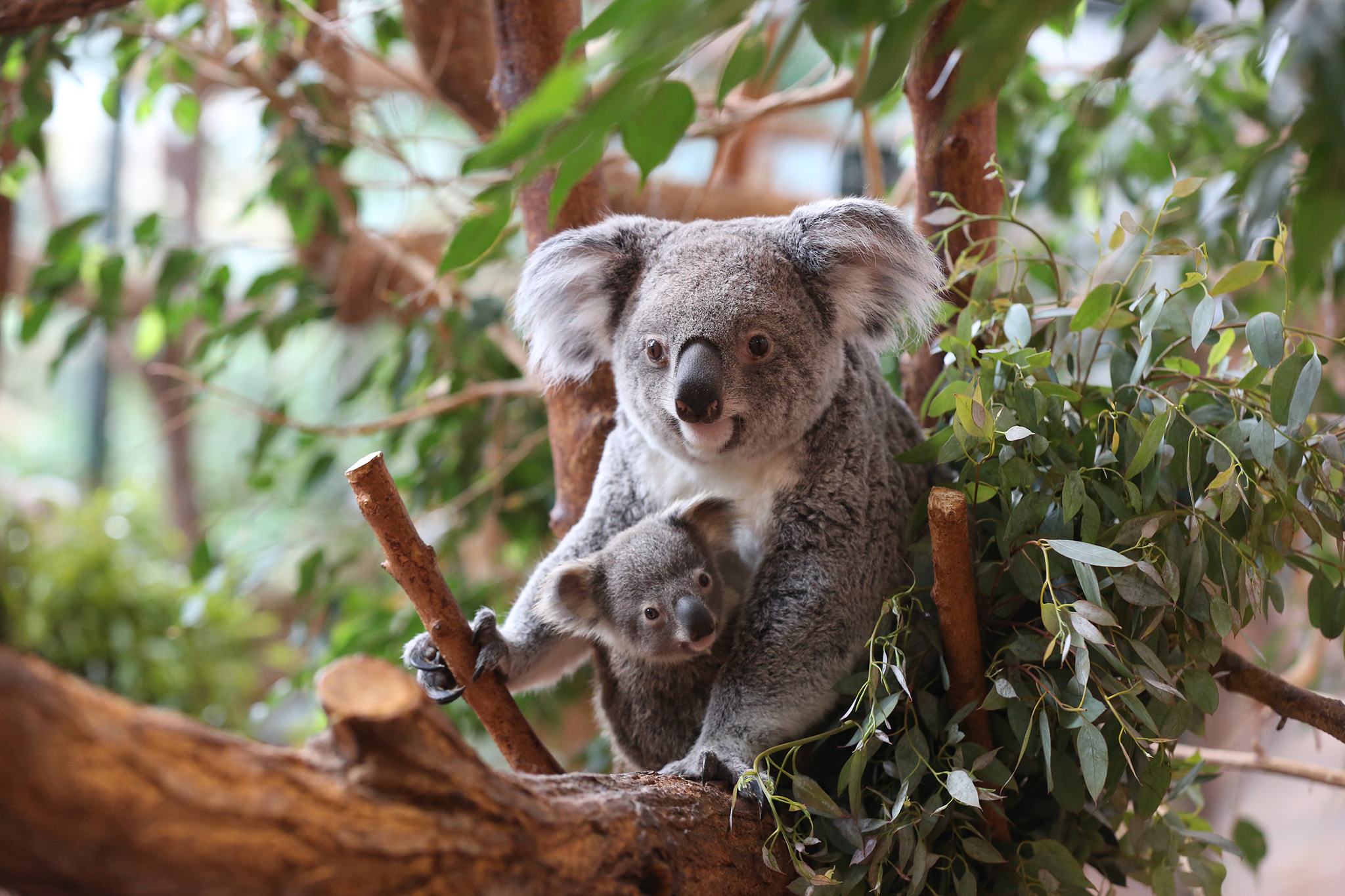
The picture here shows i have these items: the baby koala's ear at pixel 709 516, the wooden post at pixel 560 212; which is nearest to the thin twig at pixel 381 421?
the wooden post at pixel 560 212

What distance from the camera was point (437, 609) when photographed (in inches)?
71.0

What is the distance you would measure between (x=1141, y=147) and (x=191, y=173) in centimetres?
889

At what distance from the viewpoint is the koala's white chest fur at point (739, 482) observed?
Result: 6.83 ft

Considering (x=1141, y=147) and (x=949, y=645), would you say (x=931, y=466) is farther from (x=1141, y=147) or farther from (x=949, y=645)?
(x=1141, y=147)

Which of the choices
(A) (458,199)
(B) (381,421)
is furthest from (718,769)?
(A) (458,199)

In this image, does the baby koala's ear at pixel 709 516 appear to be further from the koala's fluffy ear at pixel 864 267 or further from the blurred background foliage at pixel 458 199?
the blurred background foliage at pixel 458 199

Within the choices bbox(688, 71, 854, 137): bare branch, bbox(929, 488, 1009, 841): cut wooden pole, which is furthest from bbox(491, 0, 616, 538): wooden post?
bbox(929, 488, 1009, 841): cut wooden pole

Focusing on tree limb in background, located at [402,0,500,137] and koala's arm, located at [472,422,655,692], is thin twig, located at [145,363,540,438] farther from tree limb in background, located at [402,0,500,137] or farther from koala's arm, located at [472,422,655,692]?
tree limb in background, located at [402,0,500,137]

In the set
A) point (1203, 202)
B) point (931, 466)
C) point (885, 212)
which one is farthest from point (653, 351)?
point (1203, 202)

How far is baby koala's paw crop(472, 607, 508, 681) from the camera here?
1910mm

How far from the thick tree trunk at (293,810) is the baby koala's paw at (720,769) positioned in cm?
31

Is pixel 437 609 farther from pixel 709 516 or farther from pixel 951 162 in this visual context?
pixel 951 162

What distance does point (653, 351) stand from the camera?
199cm

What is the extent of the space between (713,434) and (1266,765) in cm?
165
